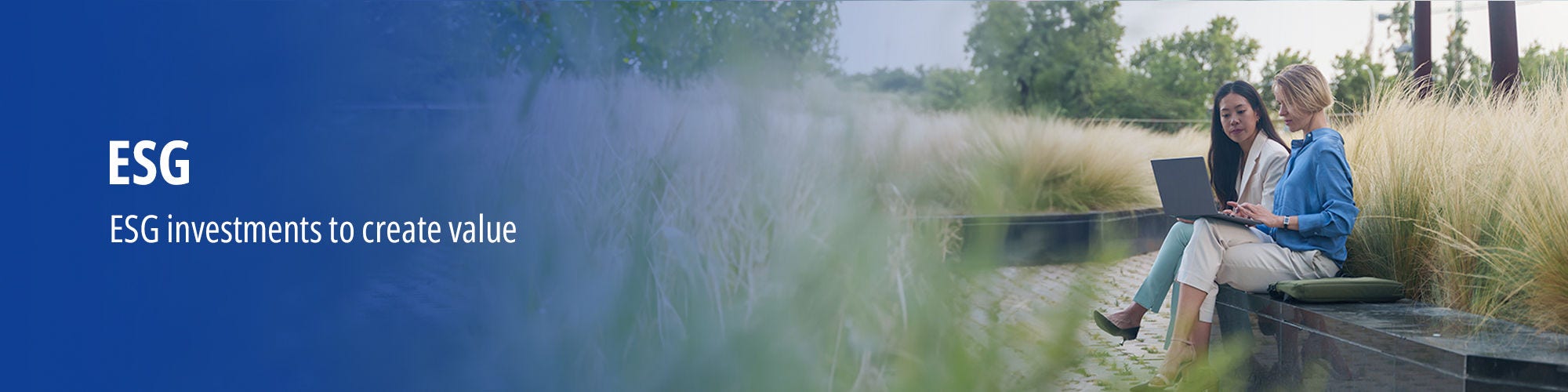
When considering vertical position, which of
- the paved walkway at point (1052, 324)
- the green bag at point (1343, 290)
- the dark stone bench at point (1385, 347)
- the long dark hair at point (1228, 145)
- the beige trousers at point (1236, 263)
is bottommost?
the dark stone bench at point (1385, 347)

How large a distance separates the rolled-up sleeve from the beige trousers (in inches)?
3.9

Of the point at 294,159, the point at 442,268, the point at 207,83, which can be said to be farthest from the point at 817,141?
the point at 207,83

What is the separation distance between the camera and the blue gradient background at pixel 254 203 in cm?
107

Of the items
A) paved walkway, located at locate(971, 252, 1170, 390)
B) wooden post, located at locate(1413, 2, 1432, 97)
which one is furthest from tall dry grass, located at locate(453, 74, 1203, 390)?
wooden post, located at locate(1413, 2, 1432, 97)

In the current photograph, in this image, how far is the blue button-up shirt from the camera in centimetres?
315

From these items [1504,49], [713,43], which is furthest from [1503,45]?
[713,43]

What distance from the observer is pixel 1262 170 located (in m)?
3.55

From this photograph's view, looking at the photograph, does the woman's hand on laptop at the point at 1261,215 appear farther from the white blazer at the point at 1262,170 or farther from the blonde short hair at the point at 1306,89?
the blonde short hair at the point at 1306,89

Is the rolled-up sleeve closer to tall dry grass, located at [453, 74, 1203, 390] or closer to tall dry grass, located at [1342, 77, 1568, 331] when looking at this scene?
tall dry grass, located at [1342, 77, 1568, 331]

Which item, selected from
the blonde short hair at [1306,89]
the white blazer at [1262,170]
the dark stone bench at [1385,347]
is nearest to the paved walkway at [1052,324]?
the dark stone bench at [1385,347]

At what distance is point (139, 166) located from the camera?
9.45ft

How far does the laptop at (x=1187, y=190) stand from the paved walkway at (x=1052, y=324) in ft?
7.84

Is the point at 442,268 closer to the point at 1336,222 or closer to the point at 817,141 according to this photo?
the point at 817,141

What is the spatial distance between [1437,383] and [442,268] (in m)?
2.19
